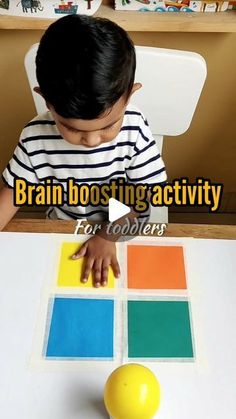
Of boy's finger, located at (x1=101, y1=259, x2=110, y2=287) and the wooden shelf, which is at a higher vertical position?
the wooden shelf

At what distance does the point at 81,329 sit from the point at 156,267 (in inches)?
6.0

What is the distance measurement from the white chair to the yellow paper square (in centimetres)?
26

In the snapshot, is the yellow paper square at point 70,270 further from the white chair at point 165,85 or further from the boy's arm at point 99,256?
the white chair at point 165,85

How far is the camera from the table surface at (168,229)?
694 mm

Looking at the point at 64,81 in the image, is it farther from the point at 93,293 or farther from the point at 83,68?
the point at 93,293

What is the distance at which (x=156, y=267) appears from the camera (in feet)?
2.11

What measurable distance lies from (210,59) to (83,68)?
0.70 m

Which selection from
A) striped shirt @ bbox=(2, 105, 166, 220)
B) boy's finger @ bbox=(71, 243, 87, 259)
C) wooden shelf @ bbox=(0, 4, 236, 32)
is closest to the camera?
boy's finger @ bbox=(71, 243, 87, 259)

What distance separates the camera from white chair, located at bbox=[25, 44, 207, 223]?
29.5 inches

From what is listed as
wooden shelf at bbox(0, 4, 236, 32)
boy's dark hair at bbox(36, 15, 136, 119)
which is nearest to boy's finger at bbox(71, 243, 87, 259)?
boy's dark hair at bbox(36, 15, 136, 119)

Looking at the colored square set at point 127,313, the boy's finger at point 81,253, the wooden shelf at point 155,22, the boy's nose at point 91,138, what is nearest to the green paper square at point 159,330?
the colored square set at point 127,313

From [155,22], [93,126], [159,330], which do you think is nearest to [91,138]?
[93,126]

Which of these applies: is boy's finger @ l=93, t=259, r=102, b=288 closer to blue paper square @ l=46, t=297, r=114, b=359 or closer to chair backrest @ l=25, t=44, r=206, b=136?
blue paper square @ l=46, t=297, r=114, b=359

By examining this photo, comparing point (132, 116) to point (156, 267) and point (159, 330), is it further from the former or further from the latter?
point (159, 330)
